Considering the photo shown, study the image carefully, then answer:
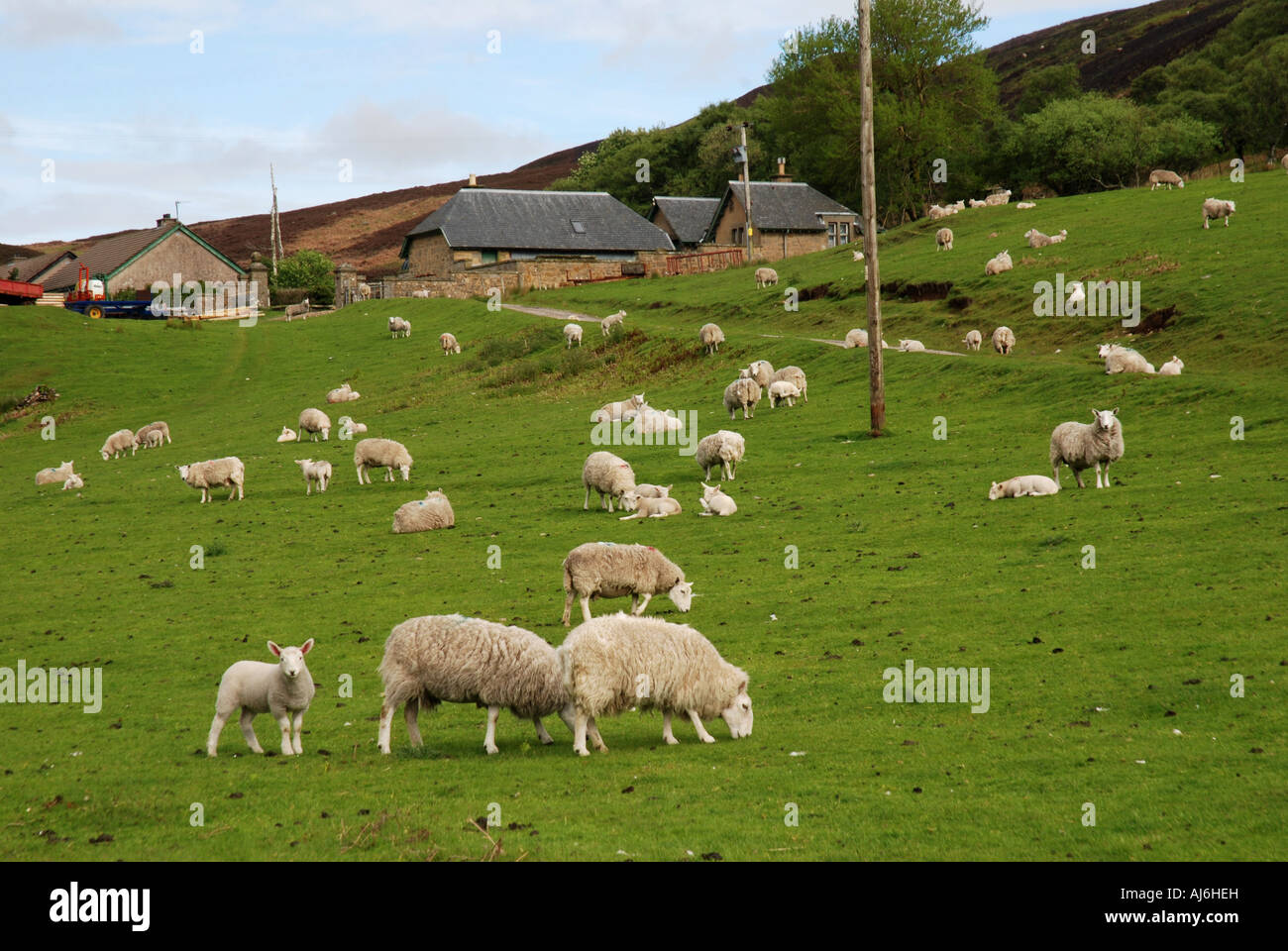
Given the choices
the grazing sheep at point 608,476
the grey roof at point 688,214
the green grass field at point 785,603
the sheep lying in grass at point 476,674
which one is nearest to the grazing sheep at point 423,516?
the green grass field at point 785,603

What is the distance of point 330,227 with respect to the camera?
5817 inches

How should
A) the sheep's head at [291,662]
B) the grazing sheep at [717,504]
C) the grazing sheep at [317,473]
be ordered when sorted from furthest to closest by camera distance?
the grazing sheep at [317,473] < the grazing sheep at [717,504] < the sheep's head at [291,662]

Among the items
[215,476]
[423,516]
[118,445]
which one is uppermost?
[118,445]

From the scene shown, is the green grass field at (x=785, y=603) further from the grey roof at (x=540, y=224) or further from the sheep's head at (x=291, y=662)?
the grey roof at (x=540, y=224)

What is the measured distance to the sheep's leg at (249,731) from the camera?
12.5m

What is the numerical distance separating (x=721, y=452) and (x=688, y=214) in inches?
2997

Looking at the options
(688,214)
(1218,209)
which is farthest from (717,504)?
(688,214)

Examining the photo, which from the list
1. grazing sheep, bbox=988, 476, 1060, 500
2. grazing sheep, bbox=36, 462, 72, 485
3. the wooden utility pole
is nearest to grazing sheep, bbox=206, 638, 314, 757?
grazing sheep, bbox=988, 476, 1060, 500

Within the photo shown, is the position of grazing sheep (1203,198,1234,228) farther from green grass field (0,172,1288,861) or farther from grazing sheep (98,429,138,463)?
grazing sheep (98,429,138,463)

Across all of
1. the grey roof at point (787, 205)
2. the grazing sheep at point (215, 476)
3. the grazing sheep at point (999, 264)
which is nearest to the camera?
the grazing sheep at point (215, 476)

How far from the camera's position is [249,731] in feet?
41.3

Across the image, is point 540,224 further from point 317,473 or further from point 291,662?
point 291,662

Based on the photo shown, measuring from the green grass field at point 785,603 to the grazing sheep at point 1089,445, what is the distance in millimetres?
794
